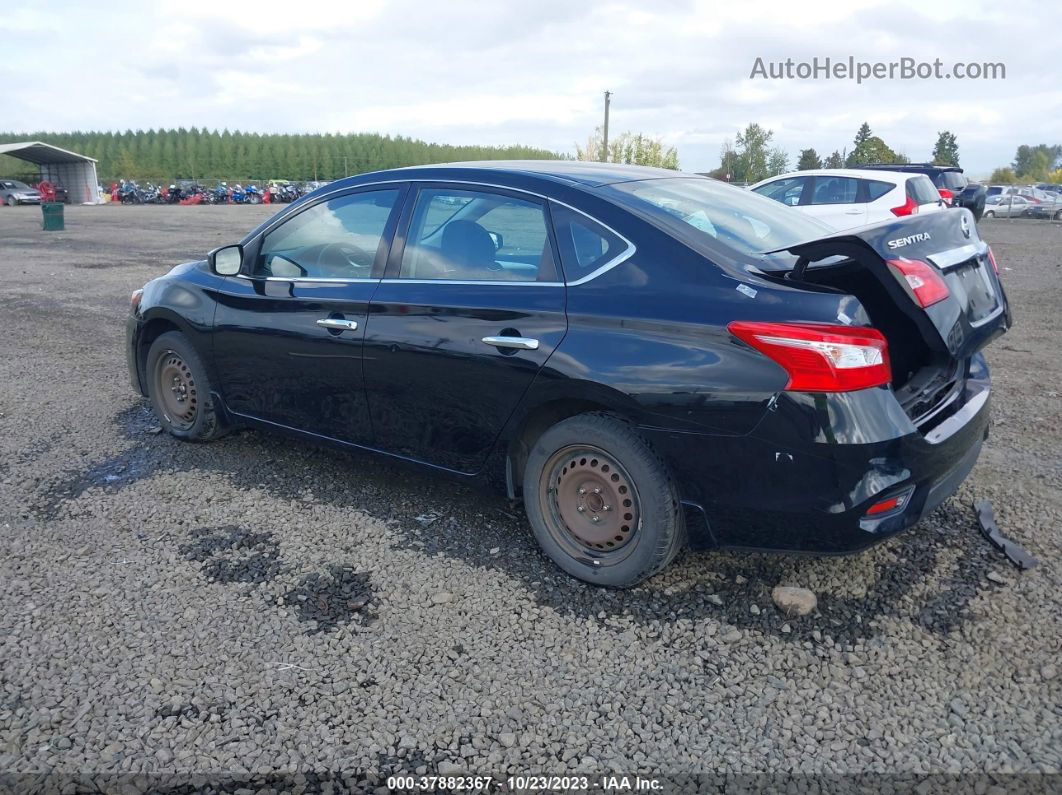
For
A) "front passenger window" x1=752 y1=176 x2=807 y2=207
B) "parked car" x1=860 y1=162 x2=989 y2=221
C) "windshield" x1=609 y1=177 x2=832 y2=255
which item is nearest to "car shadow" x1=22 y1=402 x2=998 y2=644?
"windshield" x1=609 y1=177 x2=832 y2=255

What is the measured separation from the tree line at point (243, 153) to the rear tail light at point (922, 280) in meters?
84.3

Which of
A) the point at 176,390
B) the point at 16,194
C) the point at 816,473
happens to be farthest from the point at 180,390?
the point at 16,194

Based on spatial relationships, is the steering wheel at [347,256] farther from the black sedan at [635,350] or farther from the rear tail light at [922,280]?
the rear tail light at [922,280]

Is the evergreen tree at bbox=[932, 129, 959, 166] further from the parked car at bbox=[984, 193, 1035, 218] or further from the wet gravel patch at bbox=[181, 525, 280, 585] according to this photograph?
the wet gravel patch at bbox=[181, 525, 280, 585]

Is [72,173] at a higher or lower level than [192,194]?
higher

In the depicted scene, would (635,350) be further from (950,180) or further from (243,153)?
(243,153)

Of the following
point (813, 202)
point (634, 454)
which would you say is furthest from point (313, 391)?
point (813, 202)

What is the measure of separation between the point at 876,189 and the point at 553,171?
1105 centimetres

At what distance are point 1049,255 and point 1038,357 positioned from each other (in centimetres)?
1271

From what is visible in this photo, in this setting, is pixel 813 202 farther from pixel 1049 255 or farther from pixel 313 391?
pixel 313 391

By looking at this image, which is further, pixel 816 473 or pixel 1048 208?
pixel 1048 208

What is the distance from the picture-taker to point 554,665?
9.66 ft

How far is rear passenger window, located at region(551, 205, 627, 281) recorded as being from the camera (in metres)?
3.31

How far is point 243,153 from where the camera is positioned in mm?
93375
